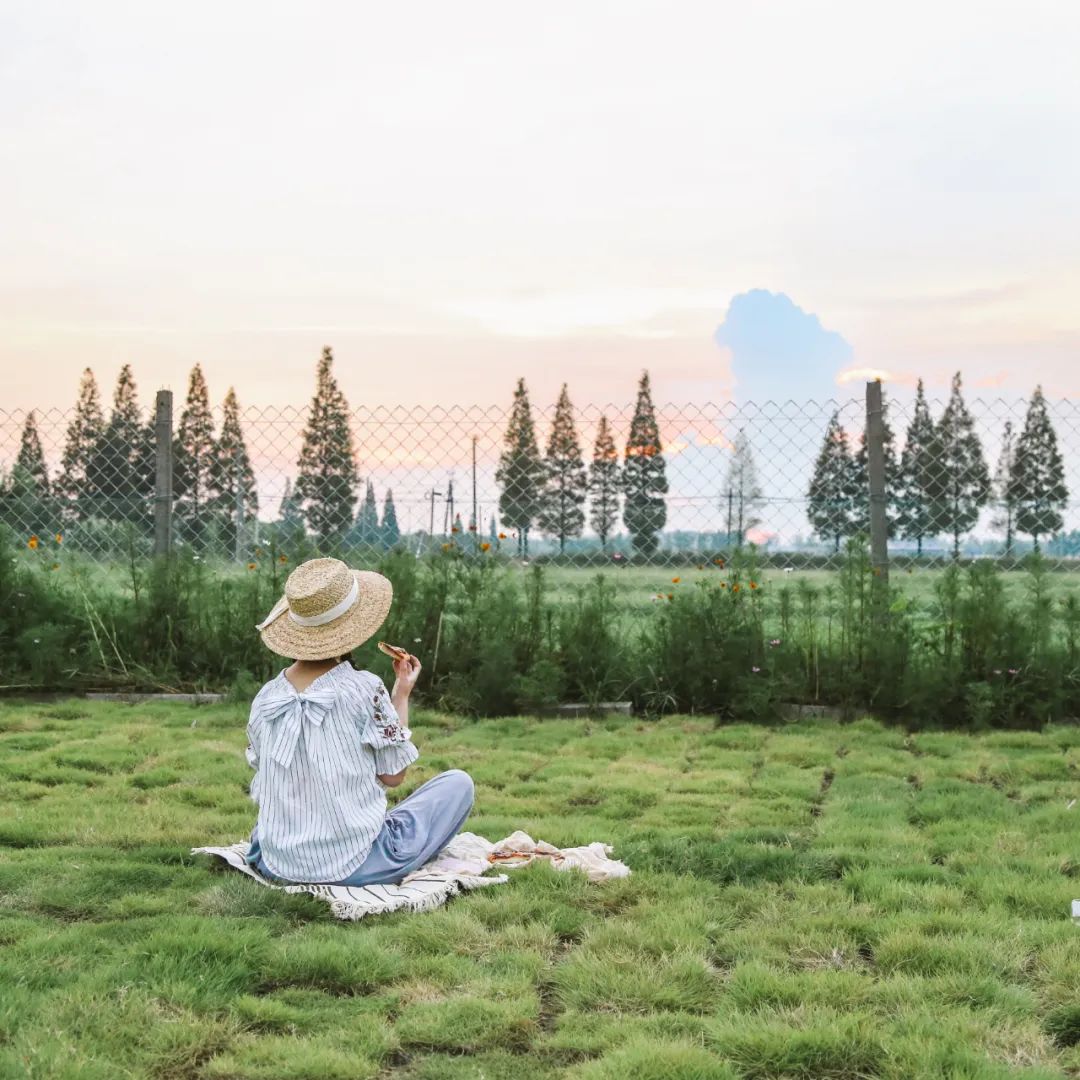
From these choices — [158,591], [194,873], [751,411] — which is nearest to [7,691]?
[158,591]

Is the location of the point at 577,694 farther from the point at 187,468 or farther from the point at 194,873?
the point at 187,468

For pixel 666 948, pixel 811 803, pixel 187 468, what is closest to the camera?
pixel 666 948

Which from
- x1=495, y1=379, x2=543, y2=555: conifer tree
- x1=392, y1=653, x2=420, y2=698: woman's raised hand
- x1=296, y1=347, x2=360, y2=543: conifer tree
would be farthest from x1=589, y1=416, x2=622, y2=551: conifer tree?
x1=392, y1=653, x2=420, y2=698: woman's raised hand

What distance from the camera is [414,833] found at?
4.29 meters

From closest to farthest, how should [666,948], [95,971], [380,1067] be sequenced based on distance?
1. [380,1067]
2. [95,971]
3. [666,948]

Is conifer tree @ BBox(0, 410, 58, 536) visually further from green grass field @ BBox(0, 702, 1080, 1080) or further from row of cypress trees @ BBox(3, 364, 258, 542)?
green grass field @ BBox(0, 702, 1080, 1080)

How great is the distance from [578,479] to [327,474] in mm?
2016

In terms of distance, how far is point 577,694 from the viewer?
8039 mm

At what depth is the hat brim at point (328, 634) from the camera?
13.6 feet

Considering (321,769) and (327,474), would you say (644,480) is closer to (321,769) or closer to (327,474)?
(327,474)

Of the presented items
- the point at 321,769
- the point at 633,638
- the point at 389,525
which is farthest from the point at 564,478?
the point at 321,769

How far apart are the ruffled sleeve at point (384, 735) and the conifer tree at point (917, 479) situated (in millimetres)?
5396

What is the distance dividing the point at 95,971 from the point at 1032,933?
263cm

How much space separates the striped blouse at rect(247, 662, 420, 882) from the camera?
13.3 ft
